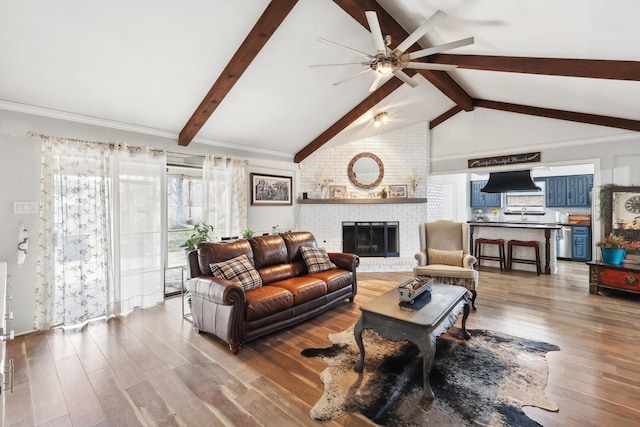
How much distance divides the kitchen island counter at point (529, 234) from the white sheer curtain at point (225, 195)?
5.02m

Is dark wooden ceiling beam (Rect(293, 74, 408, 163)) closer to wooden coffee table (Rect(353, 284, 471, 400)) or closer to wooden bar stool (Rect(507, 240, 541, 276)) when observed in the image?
wooden coffee table (Rect(353, 284, 471, 400))

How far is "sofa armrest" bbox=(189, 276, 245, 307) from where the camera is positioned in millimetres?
2574

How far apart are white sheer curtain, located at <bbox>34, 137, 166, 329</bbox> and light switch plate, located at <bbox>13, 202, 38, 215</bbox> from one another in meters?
0.08

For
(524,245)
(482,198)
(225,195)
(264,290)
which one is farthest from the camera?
(482,198)

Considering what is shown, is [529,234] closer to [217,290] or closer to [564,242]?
[564,242]

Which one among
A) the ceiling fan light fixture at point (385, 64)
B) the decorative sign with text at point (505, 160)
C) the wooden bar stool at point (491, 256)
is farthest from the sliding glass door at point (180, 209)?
the wooden bar stool at point (491, 256)

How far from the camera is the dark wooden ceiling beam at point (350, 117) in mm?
4371

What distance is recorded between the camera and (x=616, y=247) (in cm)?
404

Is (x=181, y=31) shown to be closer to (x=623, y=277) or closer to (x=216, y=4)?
(x=216, y=4)

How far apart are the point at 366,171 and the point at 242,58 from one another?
11.7ft

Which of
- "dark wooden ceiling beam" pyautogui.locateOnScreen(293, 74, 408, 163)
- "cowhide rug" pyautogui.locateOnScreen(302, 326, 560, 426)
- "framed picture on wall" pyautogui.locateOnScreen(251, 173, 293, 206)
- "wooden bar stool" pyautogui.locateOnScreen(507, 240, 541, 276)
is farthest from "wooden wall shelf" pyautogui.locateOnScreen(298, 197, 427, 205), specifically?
"cowhide rug" pyautogui.locateOnScreen(302, 326, 560, 426)

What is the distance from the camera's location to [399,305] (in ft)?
7.67

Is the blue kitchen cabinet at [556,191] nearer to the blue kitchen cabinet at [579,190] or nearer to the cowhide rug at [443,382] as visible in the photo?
the blue kitchen cabinet at [579,190]

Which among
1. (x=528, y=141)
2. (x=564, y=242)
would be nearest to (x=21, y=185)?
(x=528, y=141)
